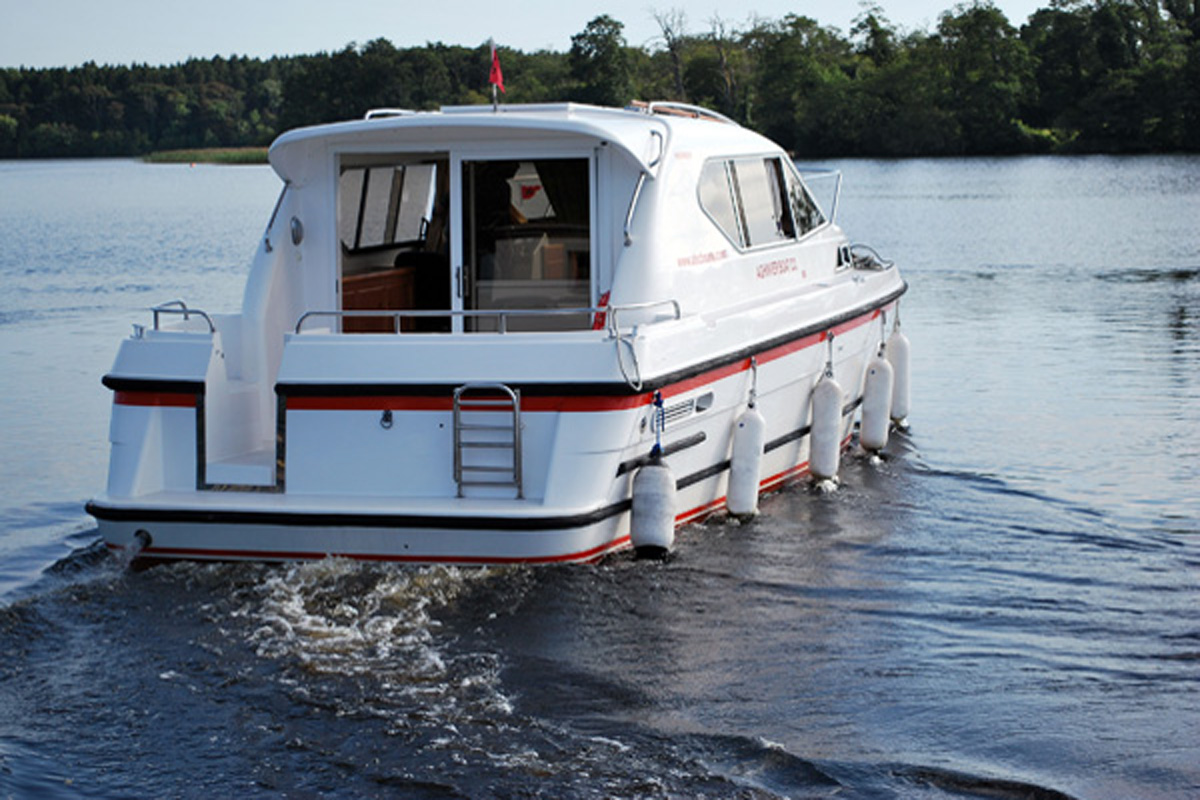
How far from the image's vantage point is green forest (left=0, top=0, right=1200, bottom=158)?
8112 centimetres

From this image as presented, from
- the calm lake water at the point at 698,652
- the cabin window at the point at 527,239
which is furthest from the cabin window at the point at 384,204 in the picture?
the calm lake water at the point at 698,652

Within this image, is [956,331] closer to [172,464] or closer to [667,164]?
[667,164]

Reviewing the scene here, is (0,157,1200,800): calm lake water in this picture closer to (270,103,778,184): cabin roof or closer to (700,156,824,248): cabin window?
(700,156,824,248): cabin window

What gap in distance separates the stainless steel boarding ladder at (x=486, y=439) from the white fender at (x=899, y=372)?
5430 mm

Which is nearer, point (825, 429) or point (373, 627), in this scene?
point (373, 627)

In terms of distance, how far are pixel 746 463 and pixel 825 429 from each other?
1.33 meters

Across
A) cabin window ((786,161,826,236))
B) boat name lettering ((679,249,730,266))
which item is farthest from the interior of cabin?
cabin window ((786,161,826,236))

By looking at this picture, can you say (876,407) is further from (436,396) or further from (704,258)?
(436,396)

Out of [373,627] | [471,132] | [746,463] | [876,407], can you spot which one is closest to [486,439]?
[373,627]

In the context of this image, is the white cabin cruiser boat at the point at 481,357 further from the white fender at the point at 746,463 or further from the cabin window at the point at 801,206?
the cabin window at the point at 801,206

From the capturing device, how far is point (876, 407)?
11.4 metres

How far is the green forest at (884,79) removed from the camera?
81125 millimetres

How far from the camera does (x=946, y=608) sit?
25.7 feet

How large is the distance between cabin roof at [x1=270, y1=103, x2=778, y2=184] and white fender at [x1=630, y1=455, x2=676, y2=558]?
1.75 m
